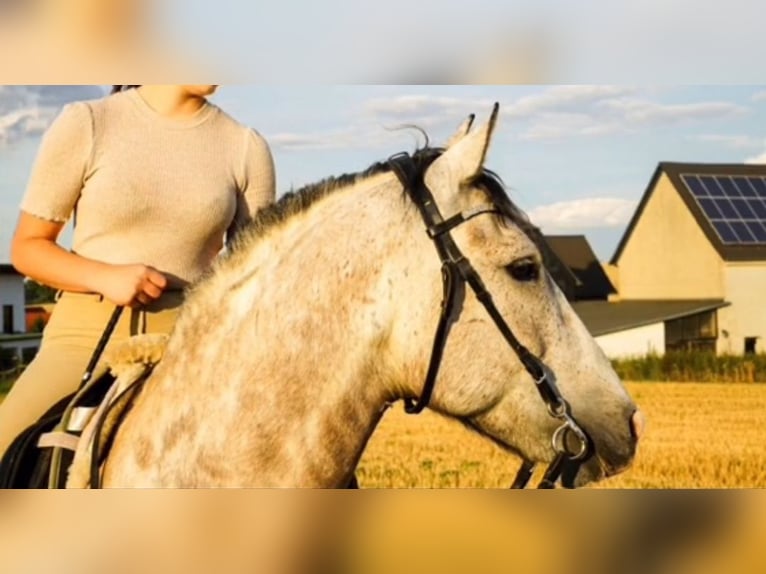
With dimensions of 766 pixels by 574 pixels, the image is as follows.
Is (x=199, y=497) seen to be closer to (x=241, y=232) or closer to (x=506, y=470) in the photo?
(x=241, y=232)

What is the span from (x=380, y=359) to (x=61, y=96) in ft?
5.90

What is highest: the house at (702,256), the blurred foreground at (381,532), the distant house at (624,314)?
the house at (702,256)

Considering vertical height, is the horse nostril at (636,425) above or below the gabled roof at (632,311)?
below

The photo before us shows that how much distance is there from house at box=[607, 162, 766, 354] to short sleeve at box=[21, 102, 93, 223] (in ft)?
11.9

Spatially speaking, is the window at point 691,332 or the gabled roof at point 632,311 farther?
the window at point 691,332

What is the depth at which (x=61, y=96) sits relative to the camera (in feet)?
9.91

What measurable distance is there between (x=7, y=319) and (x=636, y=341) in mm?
3425

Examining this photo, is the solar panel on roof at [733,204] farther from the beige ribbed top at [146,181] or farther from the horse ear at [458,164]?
the horse ear at [458,164]

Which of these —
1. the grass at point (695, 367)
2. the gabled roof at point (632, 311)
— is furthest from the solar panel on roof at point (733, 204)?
the grass at point (695, 367)

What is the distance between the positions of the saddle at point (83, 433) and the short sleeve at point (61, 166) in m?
0.38

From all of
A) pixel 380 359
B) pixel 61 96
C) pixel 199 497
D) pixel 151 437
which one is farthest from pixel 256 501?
pixel 61 96

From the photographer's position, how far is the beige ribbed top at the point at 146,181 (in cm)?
207

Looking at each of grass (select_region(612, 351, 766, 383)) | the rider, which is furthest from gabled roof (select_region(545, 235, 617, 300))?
the rider

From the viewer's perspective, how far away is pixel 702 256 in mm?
6246
